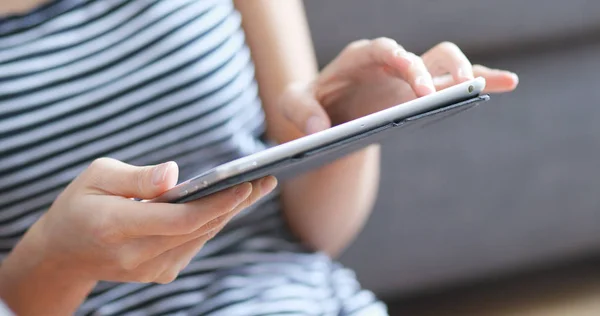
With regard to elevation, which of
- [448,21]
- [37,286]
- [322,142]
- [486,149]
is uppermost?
[448,21]

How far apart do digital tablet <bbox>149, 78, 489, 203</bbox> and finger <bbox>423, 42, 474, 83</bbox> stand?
10 cm

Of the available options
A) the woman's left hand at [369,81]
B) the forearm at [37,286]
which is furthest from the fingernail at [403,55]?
the forearm at [37,286]

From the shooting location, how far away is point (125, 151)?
0.59 meters

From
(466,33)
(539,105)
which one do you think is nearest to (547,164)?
(539,105)

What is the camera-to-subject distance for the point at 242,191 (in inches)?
16.1

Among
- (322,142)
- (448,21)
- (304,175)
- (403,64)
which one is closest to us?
(322,142)

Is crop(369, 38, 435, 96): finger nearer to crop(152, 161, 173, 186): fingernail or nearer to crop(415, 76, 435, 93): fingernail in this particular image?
crop(415, 76, 435, 93): fingernail

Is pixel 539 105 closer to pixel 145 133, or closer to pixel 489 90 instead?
pixel 489 90

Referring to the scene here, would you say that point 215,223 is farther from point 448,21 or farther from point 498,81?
point 448,21

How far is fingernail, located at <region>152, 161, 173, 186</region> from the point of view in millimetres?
426

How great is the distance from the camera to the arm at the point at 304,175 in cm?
68

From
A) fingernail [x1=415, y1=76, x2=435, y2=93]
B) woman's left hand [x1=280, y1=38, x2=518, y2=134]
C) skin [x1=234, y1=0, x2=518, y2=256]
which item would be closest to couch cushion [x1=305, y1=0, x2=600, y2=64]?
skin [x1=234, y1=0, x2=518, y2=256]

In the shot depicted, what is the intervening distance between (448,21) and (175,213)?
0.68m

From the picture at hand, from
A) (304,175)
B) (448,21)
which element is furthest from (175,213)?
(448,21)
